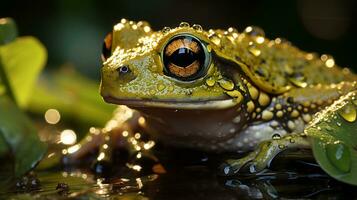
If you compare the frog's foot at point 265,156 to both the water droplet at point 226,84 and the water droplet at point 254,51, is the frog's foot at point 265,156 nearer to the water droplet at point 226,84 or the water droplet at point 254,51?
the water droplet at point 226,84

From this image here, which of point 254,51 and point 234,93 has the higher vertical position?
point 254,51

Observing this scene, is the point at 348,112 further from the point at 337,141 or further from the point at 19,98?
the point at 19,98

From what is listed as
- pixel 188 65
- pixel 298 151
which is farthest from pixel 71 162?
pixel 298 151

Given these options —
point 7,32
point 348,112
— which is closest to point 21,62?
point 7,32

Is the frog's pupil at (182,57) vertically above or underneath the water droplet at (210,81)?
above

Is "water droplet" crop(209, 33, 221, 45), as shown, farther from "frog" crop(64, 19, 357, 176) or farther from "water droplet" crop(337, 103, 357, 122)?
"water droplet" crop(337, 103, 357, 122)

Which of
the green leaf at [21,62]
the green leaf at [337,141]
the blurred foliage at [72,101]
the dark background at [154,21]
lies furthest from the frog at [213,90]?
the dark background at [154,21]

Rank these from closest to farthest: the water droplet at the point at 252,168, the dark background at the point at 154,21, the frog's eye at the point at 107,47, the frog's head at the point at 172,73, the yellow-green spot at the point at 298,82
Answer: the water droplet at the point at 252,168
the frog's head at the point at 172,73
the frog's eye at the point at 107,47
the yellow-green spot at the point at 298,82
the dark background at the point at 154,21

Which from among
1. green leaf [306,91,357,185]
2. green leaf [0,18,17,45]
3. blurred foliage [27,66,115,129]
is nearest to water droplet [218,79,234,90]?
green leaf [306,91,357,185]
